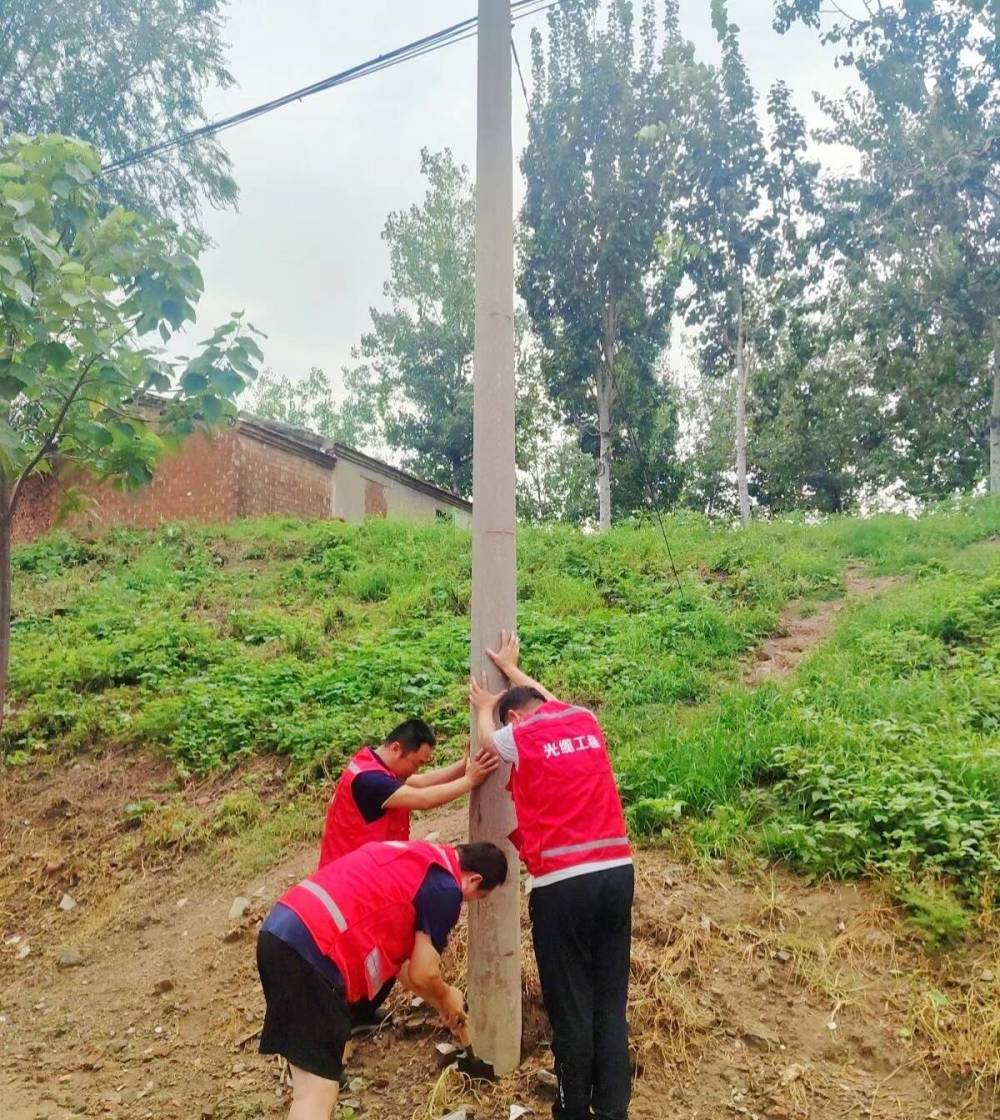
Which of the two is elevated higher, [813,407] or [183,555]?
[813,407]

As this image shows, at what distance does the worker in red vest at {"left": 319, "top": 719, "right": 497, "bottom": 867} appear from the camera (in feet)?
12.6

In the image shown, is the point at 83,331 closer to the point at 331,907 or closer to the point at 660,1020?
the point at 331,907

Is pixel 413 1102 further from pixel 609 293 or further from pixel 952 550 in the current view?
pixel 609 293

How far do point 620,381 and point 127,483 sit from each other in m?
17.9

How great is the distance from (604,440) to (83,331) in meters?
16.7

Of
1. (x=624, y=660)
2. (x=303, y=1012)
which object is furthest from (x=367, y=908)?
(x=624, y=660)

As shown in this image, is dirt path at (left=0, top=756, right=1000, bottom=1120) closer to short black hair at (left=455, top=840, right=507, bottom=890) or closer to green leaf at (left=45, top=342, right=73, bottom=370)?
short black hair at (left=455, top=840, right=507, bottom=890)

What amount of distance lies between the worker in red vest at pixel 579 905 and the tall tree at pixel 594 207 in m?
17.8

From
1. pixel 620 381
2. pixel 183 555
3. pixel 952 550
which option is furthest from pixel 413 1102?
pixel 620 381

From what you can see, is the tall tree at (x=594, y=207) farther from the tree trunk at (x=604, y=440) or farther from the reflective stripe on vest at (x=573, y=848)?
the reflective stripe on vest at (x=573, y=848)

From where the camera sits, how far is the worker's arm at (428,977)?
3.12m

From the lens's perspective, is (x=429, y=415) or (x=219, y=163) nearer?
(x=219, y=163)

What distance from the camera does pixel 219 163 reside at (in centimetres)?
1426

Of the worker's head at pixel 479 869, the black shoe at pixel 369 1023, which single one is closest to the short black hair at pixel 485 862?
the worker's head at pixel 479 869
